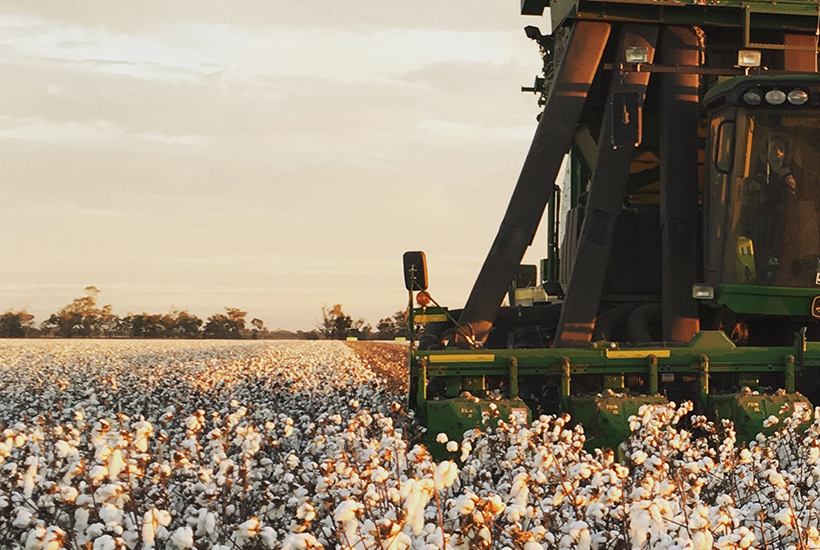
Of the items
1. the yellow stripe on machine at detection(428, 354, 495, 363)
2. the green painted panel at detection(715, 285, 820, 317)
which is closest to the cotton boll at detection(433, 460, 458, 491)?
the yellow stripe on machine at detection(428, 354, 495, 363)

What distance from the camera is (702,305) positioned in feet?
43.5

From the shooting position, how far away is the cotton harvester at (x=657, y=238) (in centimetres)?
1140

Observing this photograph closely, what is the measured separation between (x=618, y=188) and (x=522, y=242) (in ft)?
4.21

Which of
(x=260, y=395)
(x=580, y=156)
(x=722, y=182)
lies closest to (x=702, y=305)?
(x=722, y=182)

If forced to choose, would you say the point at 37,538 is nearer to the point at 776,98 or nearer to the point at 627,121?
the point at 627,121

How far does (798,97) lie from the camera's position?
1164 cm

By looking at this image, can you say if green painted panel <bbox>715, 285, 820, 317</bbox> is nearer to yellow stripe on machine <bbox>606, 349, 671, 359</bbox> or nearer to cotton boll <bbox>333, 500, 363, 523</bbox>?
yellow stripe on machine <bbox>606, 349, 671, 359</bbox>

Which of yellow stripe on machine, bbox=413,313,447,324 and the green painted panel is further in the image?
yellow stripe on machine, bbox=413,313,447,324

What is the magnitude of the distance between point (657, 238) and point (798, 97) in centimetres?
288

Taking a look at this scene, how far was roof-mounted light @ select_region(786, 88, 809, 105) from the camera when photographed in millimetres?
11633

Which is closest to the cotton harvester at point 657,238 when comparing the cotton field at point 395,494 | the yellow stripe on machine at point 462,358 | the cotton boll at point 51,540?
the yellow stripe on machine at point 462,358

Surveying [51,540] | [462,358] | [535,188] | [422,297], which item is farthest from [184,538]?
[535,188]

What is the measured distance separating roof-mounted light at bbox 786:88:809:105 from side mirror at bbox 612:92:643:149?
1.50 meters

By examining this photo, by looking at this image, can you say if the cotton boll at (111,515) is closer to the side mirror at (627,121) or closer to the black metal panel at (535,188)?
the side mirror at (627,121)
